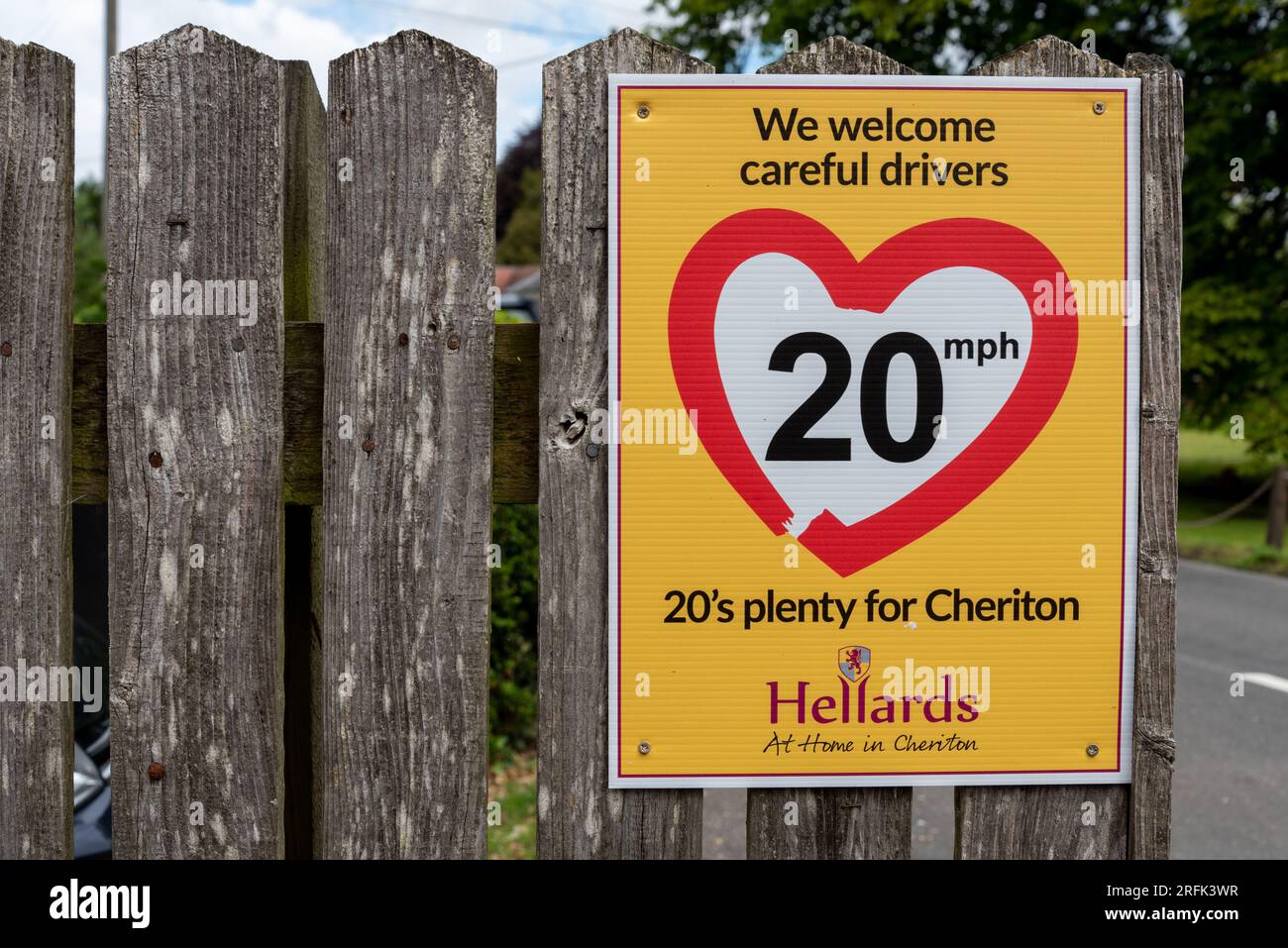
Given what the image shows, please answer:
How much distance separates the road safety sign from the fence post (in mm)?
34

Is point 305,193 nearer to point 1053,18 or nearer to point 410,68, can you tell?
point 410,68

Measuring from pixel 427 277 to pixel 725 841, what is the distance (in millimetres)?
3635

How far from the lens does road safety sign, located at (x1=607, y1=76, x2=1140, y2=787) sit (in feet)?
6.41

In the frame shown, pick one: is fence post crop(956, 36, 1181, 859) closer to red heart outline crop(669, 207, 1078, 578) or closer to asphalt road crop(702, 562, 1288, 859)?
red heart outline crop(669, 207, 1078, 578)

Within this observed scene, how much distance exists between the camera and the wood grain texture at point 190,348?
192 centimetres

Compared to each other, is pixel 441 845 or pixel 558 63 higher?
pixel 558 63

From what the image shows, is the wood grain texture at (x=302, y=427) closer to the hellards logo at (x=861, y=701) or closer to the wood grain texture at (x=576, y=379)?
the wood grain texture at (x=576, y=379)

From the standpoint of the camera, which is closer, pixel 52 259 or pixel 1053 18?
pixel 52 259

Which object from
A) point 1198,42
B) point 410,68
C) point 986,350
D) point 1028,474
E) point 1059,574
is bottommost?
point 1059,574

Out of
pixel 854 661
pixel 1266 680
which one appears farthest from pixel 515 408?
pixel 1266 680

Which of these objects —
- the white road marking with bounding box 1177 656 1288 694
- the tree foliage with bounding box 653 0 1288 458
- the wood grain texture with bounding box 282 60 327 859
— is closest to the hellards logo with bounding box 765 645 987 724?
the wood grain texture with bounding box 282 60 327 859

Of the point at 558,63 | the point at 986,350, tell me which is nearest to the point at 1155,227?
the point at 986,350

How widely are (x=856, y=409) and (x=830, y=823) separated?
741mm

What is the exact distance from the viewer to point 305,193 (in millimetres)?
2041
